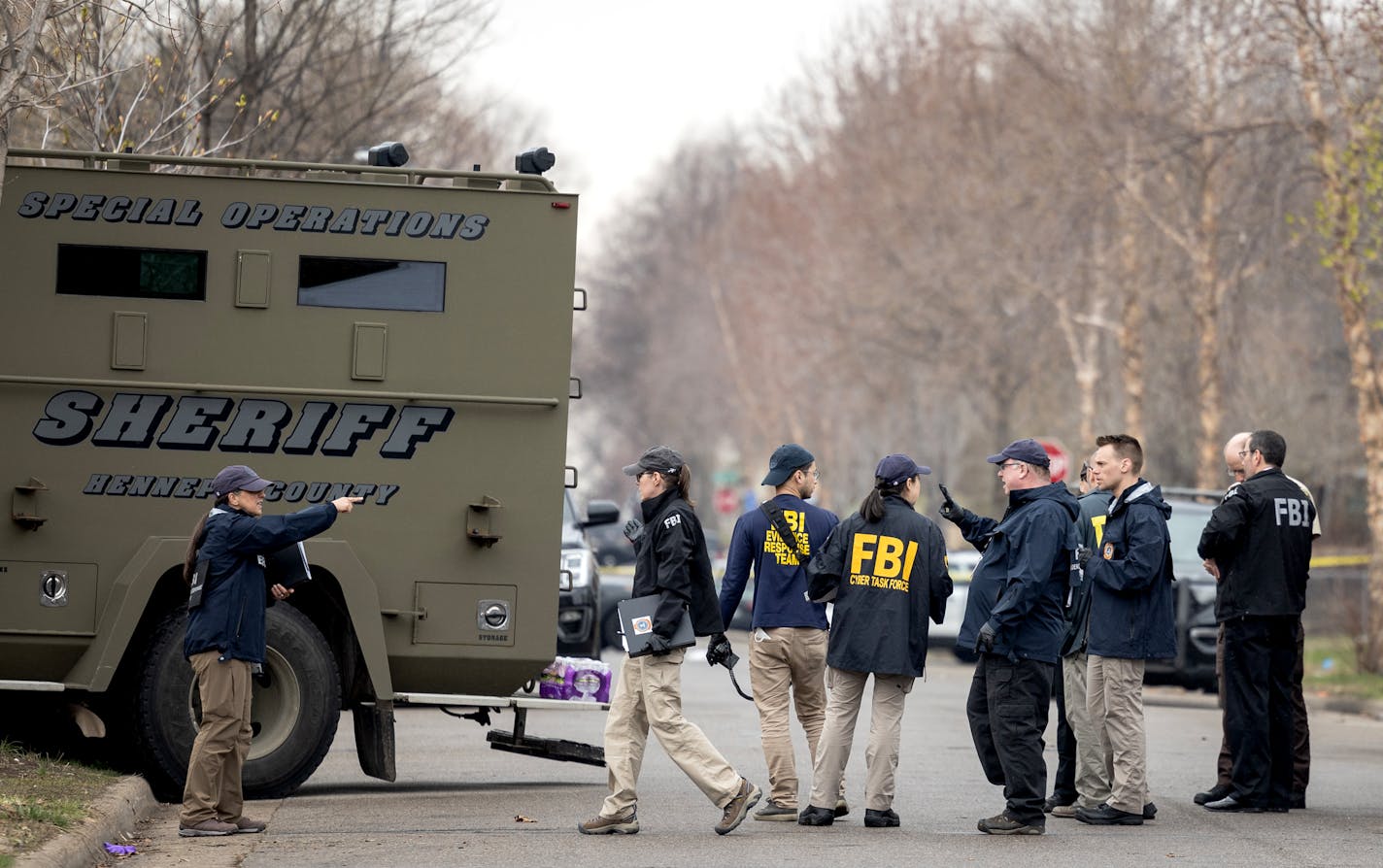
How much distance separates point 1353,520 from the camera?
145ft

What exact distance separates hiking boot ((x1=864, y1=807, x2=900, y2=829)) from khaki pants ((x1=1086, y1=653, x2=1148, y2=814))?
3.95 ft

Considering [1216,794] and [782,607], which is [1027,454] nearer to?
[782,607]

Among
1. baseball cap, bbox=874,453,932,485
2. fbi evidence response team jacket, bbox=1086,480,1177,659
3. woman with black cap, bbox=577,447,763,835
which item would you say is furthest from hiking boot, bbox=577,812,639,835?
fbi evidence response team jacket, bbox=1086,480,1177,659

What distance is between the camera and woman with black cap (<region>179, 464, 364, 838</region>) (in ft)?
31.4

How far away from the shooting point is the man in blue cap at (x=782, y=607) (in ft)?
34.2

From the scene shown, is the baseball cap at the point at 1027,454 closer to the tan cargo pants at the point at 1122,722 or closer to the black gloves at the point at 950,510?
the black gloves at the point at 950,510

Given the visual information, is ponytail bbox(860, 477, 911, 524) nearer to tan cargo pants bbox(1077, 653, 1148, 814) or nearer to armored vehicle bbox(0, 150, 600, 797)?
tan cargo pants bbox(1077, 653, 1148, 814)

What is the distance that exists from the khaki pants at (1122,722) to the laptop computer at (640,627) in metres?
2.31

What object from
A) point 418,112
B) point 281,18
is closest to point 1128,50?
point 418,112

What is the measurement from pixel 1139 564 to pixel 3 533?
19.8 feet

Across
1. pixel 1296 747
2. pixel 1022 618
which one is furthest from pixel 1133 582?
pixel 1296 747

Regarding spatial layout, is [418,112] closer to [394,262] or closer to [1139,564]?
[394,262]

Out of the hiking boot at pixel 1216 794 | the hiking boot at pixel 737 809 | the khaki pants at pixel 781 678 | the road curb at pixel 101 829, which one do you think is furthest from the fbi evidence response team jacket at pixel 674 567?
the hiking boot at pixel 1216 794

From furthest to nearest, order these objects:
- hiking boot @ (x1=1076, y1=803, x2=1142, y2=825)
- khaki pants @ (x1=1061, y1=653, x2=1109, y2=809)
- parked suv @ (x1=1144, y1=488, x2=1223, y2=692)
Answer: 1. parked suv @ (x1=1144, y1=488, x2=1223, y2=692)
2. khaki pants @ (x1=1061, y1=653, x2=1109, y2=809)
3. hiking boot @ (x1=1076, y1=803, x2=1142, y2=825)
